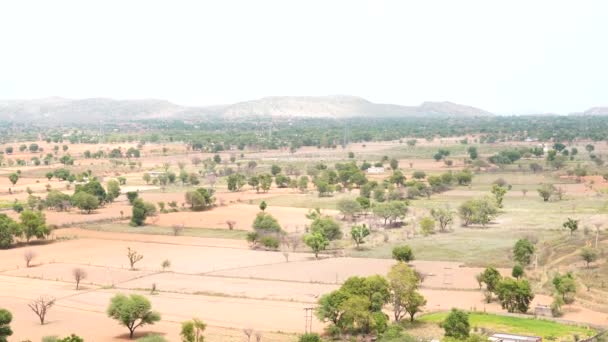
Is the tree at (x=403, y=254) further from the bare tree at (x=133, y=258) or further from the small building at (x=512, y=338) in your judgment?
the bare tree at (x=133, y=258)

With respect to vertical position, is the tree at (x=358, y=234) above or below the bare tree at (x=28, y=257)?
above

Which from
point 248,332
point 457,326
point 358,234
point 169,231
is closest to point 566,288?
point 457,326

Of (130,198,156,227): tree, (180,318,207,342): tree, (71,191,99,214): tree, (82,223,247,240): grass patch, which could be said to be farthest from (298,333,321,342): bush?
(71,191,99,214): tree

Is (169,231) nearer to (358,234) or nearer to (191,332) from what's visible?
(358,234)

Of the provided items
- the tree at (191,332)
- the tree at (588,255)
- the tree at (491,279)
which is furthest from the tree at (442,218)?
the tree at (191,332)

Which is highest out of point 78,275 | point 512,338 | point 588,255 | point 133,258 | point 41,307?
point 588,255

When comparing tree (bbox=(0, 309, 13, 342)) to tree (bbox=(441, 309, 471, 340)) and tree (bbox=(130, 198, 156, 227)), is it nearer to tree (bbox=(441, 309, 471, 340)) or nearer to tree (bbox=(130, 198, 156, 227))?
tree (bbox=(441, 309, 471, 340))
